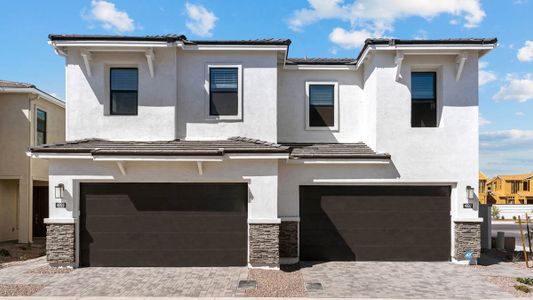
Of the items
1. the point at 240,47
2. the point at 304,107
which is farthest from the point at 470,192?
the point at 240,47

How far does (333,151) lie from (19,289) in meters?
8.54

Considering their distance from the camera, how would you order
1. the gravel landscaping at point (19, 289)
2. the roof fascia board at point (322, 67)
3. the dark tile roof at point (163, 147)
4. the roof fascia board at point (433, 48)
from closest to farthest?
the gravel landscaping at point (19, 289) → the dark tile roof at point (163, 147) → the roof fascia board at point (433, 48) → the roof fascia board at point (322, 67)

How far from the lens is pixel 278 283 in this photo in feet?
29.0

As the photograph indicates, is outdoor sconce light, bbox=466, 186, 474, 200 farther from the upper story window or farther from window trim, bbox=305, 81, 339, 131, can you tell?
the upper story window

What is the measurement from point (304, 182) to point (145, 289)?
5121 millimetres

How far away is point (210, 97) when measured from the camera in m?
11.5

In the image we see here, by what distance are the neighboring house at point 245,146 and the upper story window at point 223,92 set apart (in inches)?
1.2

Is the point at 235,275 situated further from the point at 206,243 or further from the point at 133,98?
the point at 133,98

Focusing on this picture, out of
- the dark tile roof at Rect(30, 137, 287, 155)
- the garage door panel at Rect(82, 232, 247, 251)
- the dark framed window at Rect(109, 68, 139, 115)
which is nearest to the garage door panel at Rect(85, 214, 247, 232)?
the garage door panel at Rect(82, 232, 247, 251)

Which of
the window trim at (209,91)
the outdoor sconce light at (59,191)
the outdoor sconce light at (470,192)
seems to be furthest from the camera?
the window trim at (209,91)

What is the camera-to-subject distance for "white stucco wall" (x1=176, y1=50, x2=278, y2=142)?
11422 mm

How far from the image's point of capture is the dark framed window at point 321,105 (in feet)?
41.5

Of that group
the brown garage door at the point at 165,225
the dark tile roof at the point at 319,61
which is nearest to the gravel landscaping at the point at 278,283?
the brown garage door at the point at 165,225

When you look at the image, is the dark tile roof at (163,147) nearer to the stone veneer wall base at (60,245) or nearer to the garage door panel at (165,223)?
the garage door panel at (165,223)
